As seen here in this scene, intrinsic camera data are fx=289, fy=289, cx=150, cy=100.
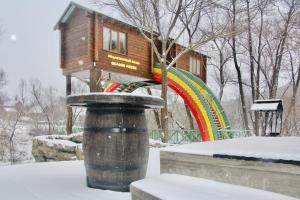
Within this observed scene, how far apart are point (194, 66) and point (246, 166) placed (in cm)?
1741

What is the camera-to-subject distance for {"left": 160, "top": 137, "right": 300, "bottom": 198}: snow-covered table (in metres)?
2.00

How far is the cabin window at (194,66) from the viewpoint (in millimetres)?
18969

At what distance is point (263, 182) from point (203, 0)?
495 inches

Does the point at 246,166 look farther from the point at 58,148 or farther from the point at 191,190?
the point at 58,148

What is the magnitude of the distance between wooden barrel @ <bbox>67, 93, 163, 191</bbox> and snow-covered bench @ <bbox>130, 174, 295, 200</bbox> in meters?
0.65

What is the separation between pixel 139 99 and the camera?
3.06 meters

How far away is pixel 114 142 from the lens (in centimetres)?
309

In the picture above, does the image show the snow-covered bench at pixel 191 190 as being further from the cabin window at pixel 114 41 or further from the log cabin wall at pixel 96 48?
the cabin window at pixel 114 41

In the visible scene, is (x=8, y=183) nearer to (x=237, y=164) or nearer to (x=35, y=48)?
(x=237, y=164)

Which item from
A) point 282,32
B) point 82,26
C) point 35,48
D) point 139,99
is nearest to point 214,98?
point 282,32

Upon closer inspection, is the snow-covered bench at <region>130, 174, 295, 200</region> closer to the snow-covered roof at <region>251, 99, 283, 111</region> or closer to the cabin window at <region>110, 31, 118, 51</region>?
the snow-covered roof at <region>251, 99, 283, 111</region>

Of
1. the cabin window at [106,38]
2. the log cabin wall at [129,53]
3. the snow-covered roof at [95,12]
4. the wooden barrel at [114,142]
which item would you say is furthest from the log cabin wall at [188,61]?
the wooden barrel at [114,142]

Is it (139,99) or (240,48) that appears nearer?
(139,99)

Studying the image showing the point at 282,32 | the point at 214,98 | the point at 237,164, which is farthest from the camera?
the point at 282,32
